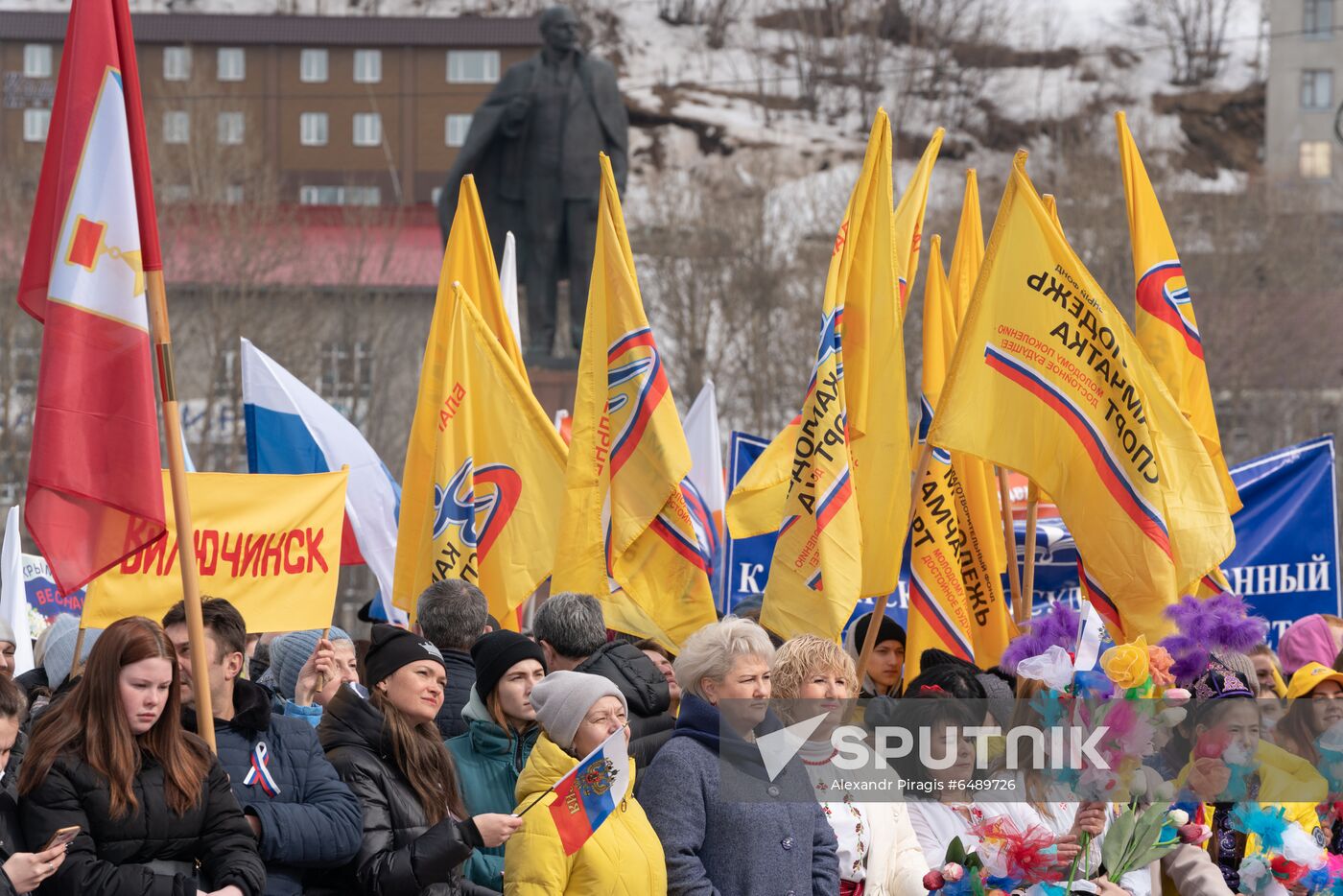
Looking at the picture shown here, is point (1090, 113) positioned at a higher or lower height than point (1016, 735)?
lower

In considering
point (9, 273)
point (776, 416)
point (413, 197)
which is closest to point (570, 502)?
point (9, 273)

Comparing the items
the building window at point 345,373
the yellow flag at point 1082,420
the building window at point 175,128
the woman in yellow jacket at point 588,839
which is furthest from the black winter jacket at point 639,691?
the building window at point 175,128

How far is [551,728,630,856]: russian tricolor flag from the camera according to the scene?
6309 mm

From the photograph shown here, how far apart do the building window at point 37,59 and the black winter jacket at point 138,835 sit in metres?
67.9

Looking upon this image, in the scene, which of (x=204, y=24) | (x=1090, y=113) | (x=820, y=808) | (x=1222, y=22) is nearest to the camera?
(x=820, y=808)

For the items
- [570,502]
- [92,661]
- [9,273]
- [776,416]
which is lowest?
[776,416]

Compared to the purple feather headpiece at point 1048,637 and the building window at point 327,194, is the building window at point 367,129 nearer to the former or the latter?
the building window at point 327,194

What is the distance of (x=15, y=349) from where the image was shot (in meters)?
38.9

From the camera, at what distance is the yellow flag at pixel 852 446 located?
8984 millimetres

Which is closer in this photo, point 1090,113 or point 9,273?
point 9,273

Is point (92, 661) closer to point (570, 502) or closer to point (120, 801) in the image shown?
point (120, 801)

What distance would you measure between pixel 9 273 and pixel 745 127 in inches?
2088

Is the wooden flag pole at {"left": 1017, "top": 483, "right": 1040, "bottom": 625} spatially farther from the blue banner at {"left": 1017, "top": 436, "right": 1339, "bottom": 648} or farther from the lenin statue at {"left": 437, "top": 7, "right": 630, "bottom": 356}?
the lenin statue at {"left": 437, "top": 7, "right": 630, "bottom": 356}

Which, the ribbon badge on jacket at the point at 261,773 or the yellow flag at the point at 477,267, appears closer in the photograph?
the ribbon badge on jacket at the point at 261,773
